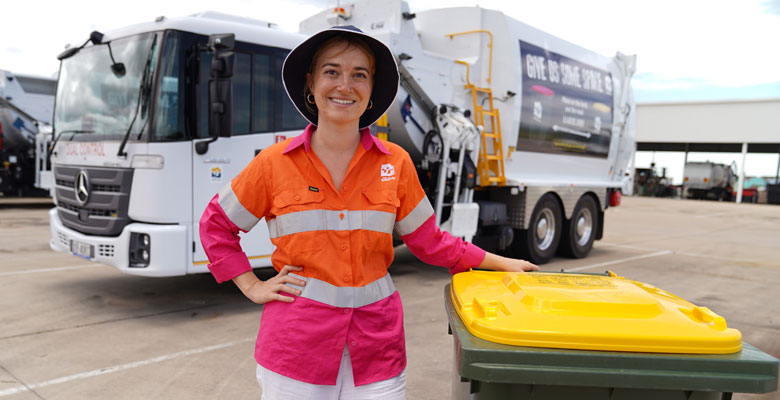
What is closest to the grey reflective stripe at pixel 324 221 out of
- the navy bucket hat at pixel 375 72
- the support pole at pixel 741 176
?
the navy bucket hat at pixel 375 72

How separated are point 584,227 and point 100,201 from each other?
7.41m

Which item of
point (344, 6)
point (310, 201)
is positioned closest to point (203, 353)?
point (310, 201)

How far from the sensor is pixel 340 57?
1780mm

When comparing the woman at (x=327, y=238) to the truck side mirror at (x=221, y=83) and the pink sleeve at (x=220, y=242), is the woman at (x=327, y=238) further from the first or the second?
the truck side mirror at (x=221, y=83)

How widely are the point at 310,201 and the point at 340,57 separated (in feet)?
Answer: 1.47

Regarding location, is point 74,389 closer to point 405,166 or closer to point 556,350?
point 405,166

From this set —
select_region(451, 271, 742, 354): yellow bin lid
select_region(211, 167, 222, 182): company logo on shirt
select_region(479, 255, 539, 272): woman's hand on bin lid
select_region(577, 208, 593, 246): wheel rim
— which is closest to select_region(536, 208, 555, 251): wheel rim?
select_region(577, 208, 593, 246): wheel rim

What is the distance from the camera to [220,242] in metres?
1.79

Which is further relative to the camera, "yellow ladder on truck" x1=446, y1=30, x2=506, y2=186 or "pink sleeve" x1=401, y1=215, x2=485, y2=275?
"yellow ladder on truck" x1=446, y1=30, x2=506, y2=186

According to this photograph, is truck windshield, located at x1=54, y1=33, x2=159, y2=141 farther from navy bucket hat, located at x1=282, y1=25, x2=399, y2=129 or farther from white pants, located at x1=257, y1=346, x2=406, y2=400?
white pants, located at x1=257, y1=346, x2=406, y2=400

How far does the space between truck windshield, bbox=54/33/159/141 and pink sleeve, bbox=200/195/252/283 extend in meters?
3.53

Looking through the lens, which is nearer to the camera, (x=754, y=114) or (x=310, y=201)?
(x=310, y=201)

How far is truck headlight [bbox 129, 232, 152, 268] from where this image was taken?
4824 millimetres

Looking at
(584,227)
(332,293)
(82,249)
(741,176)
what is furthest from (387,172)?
(741,176)
